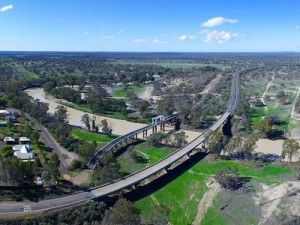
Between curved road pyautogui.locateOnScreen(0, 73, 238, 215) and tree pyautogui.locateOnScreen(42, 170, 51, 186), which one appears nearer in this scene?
curved road pyautogui.locateOnScreen(0, 73, 238, 215)

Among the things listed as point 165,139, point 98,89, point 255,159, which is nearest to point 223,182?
point 255,159

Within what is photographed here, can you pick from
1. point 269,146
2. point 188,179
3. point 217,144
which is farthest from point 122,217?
point 269,146

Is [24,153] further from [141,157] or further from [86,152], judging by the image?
[141,157]

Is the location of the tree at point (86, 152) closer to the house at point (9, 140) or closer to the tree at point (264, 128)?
the house at point (9, 140)

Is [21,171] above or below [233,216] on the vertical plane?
above

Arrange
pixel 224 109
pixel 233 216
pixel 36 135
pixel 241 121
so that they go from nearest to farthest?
pixel 233 216
pixel 36 135
pixel 241 121
pixel 224 109

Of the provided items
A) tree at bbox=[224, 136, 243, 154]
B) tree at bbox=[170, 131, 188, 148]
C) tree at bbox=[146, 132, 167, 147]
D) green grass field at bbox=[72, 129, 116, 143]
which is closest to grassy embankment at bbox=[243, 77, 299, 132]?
tree at bbox=[224, 136, 243, 154]

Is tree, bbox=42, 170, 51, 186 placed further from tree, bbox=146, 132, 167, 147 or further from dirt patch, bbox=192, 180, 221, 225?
tree, bbox=146, 132, 167, 147

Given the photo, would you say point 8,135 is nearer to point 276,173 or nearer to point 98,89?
point 276,173
